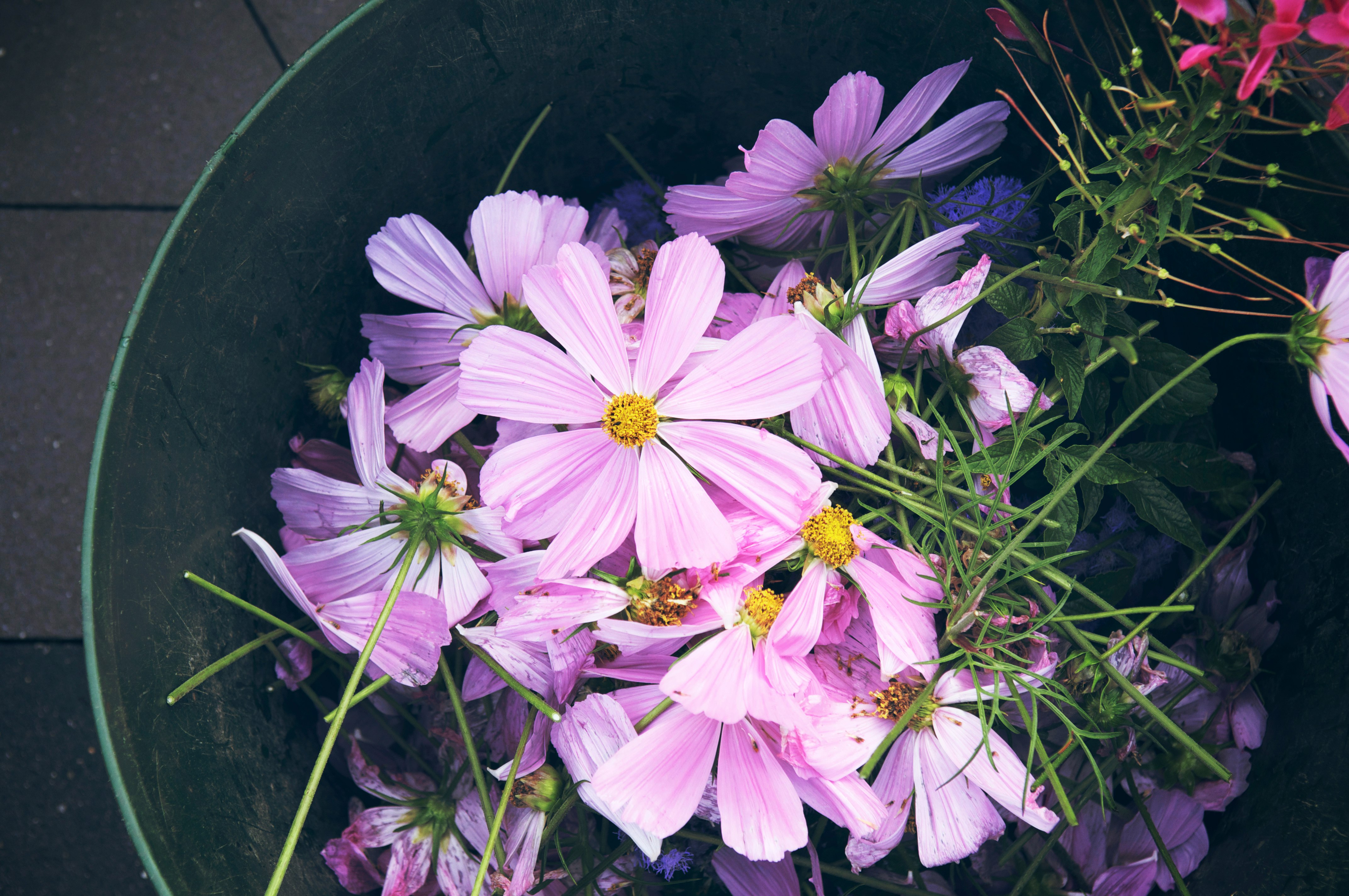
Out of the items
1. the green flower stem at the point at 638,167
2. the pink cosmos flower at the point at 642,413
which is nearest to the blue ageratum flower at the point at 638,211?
the green flower stem at the point at 638,167

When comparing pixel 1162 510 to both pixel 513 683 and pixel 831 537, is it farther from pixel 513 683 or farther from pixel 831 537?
pixel 513 683

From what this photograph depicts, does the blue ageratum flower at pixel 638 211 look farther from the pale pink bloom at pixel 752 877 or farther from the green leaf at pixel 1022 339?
the pale pink bloom at pixel 752 877

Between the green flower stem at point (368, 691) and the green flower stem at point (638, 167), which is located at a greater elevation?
the green flower stem at point (638, 167)

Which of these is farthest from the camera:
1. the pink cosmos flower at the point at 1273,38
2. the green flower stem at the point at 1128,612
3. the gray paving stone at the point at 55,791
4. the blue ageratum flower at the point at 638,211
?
the gray paving stone at the point at 55,791

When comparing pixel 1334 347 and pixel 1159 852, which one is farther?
pixel 1159 852

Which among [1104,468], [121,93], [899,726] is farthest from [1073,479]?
[121,93]

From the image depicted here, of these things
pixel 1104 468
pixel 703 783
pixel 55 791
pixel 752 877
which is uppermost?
pixel 1104 468

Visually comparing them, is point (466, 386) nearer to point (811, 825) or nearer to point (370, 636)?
point (370, 636)
